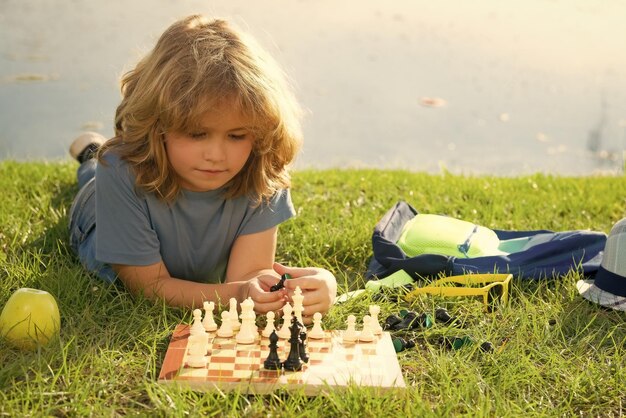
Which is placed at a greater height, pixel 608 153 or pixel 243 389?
pixel 243 389

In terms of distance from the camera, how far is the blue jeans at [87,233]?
119 inches

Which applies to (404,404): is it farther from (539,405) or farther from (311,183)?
(311,183)

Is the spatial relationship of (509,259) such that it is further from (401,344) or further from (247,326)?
(247,326)

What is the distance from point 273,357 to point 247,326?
22 centimetres

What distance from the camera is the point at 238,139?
268 cm

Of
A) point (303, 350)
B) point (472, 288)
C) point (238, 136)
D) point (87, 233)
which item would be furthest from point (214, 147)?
point (472, 288)

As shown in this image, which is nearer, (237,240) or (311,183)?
(237,240)

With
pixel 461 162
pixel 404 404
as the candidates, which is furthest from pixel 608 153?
pixel 404 404

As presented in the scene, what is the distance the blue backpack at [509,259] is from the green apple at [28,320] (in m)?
1.34

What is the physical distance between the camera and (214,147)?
2609 mm

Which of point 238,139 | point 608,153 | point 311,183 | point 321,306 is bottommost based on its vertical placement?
point 608,153

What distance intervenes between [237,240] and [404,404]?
1.11 metres

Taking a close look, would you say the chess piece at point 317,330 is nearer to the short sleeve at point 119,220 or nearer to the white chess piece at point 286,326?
the white chess piece at point 286,326

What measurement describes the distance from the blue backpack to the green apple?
1343 millimetres
